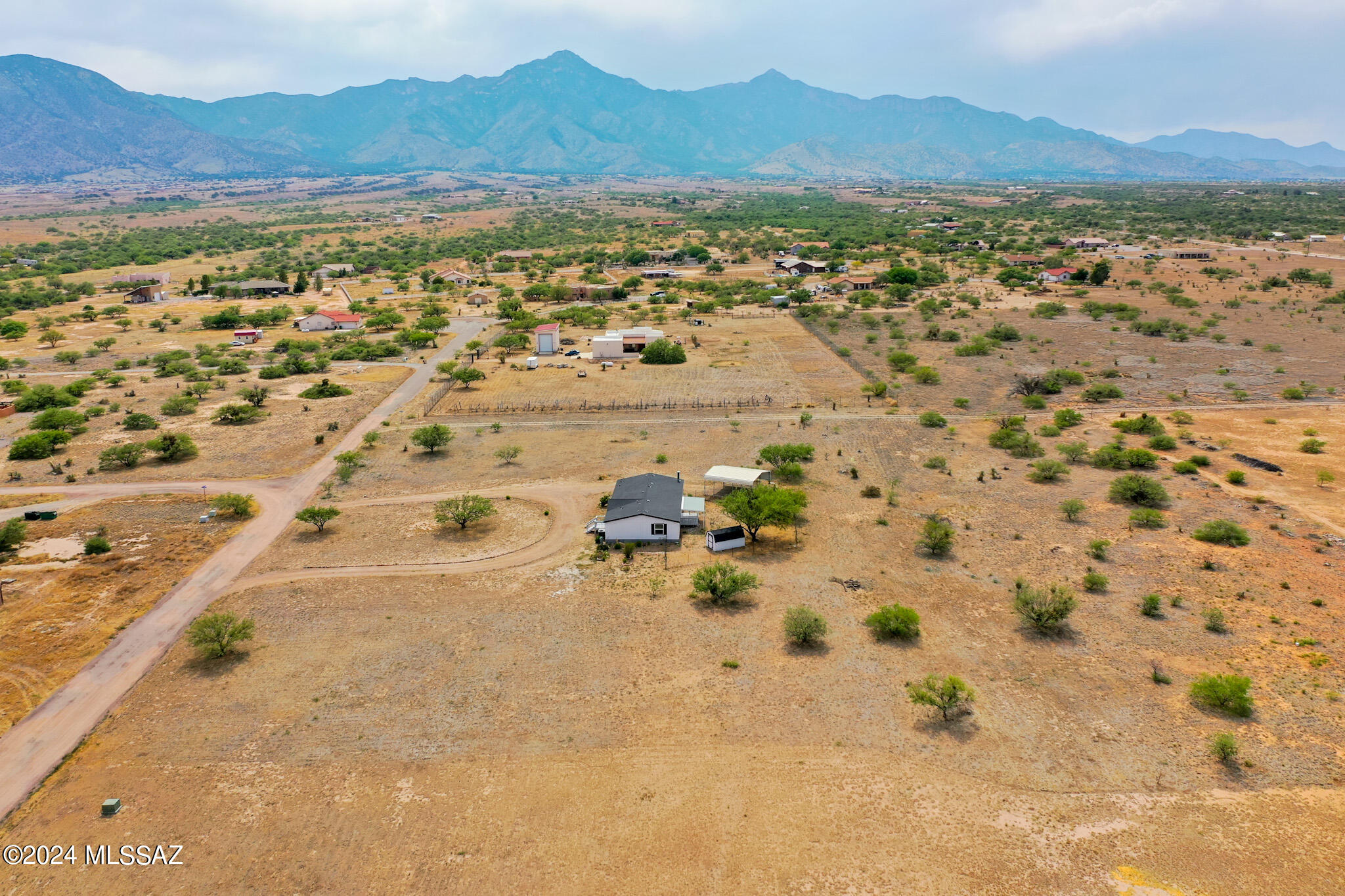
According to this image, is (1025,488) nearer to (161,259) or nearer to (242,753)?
(242,753)

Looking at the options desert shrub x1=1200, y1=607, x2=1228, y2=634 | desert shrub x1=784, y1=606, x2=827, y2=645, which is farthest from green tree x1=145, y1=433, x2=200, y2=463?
desert shrub x1=1200, y1=607, x2=1228, y2=634

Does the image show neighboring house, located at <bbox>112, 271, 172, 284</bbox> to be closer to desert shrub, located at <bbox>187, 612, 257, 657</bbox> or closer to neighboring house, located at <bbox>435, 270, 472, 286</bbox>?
neighboring house, located at <bbox>435, 270, 472, 286</bbox>

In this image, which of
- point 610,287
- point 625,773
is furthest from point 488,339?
point 625,773

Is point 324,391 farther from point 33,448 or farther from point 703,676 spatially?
point 703,676

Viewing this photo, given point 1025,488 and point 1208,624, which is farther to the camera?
point 1025,488

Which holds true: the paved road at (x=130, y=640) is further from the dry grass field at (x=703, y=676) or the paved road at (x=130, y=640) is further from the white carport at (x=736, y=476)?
the white carport at (x=736, y=476)

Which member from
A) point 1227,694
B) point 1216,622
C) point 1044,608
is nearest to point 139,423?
point 1044,608

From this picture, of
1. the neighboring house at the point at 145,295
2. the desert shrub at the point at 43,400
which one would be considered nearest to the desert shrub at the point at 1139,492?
the desert shrub at the point at 43,400
